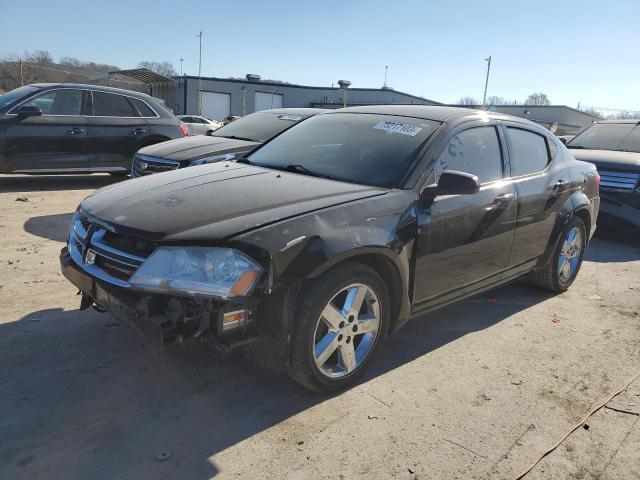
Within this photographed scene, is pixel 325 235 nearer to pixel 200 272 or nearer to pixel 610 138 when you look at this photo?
pixel 200 272

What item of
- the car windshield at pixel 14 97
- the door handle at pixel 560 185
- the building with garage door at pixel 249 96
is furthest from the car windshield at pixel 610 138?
the building with garage door at pixel 249 96

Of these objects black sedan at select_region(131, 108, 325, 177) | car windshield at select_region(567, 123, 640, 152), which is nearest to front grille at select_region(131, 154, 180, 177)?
black sedan at select_region(131, 108, 325, 177)

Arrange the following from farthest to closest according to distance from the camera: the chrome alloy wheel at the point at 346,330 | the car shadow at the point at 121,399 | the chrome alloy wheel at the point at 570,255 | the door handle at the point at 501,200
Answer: the chrome alloy wheel at the point at 570,255 → the door handle at the point at 501,200 → the chrome alloy wheel at the point at 346,330 → the car shadow at the point at 121,399

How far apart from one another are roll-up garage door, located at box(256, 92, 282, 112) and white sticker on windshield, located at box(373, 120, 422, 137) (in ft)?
156

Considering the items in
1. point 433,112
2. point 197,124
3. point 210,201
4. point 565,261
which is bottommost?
point 565,261

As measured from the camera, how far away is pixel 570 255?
5.14m

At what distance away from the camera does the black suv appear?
8.04m

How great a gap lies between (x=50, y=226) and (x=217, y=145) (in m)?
2.27

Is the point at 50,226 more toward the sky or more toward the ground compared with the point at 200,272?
more toward the ground

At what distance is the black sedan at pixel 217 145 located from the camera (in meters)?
6.53

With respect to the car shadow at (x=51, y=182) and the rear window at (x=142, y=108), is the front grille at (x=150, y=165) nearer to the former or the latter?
the rear window at (x=142, y=108)

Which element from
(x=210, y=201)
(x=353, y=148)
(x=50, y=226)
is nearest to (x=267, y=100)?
(x=50, y=226)

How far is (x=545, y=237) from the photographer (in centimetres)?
460

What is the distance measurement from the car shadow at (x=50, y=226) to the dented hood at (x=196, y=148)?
1316 millimetres
